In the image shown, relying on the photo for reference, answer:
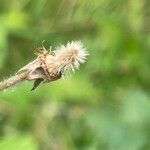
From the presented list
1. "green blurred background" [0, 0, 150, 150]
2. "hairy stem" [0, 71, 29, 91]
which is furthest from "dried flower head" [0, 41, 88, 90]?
"green blurred background" [0, 0, 150, 150]

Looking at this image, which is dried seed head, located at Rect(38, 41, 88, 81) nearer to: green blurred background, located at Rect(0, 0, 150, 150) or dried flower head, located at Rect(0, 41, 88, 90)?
dried flower head, located at Rect(0, 41, 88, 90)

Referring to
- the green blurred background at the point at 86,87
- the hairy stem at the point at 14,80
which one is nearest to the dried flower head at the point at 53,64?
the hairy stem at the point at 14,80

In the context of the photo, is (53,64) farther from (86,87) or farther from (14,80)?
(86,87)

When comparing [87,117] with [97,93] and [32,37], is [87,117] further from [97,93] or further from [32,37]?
[32,37]

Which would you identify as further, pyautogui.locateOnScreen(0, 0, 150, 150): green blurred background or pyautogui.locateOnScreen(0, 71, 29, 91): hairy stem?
pyautogui.locateOnScreen(0, 0, 150, 150): green blurred background

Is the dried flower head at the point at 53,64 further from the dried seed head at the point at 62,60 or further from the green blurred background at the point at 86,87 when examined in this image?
the green blurred background at the point at 86,87

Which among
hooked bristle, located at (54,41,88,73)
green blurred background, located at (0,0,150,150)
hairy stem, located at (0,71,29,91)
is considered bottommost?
hooked bristle, located at (54,41,88,73)

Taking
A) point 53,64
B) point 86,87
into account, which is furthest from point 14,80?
point 86,87

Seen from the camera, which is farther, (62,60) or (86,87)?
(86,87)

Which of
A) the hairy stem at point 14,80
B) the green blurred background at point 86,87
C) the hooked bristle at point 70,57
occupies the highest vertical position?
the green blurred background at point 86,87
